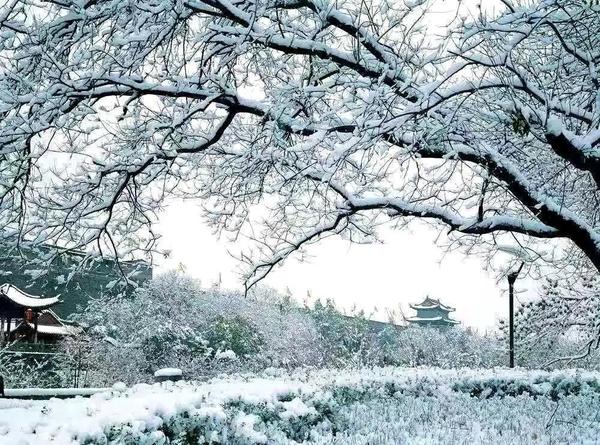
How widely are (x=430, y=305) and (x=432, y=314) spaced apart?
128 centimetres

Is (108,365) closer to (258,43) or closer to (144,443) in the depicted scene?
(144,443)

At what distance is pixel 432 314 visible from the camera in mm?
69375

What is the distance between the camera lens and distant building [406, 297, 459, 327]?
6675 centimetres

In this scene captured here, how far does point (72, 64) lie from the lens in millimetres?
5336

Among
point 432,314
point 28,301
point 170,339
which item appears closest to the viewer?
point 170,339

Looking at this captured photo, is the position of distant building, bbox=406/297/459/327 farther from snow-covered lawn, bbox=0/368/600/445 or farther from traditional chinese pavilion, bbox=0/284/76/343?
snow-covered lawn, bbox=0/368/600/445

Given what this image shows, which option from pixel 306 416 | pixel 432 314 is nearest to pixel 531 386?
pixel 306 416

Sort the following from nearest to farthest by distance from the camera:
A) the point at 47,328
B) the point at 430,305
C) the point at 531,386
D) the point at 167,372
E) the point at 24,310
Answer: the point at 531,386 → the point at 167,372 → the point at 24,310 → the point at 47,328 → the point at 430,305

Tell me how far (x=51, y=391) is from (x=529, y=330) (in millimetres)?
15158

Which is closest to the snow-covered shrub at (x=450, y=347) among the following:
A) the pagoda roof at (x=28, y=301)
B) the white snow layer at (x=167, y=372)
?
the pagoda roof at (x=28, y=301)

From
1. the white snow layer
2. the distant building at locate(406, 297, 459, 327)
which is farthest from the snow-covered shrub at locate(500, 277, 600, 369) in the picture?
the distant building at locate(406, 297, 459, 327)

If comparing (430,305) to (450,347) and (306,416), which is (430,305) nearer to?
(450,347)

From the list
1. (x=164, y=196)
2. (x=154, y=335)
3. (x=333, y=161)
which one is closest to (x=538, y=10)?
(x=333, y=161)

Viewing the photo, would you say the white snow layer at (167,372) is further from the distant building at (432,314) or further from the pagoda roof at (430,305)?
the pagoda roof at (430,305)
